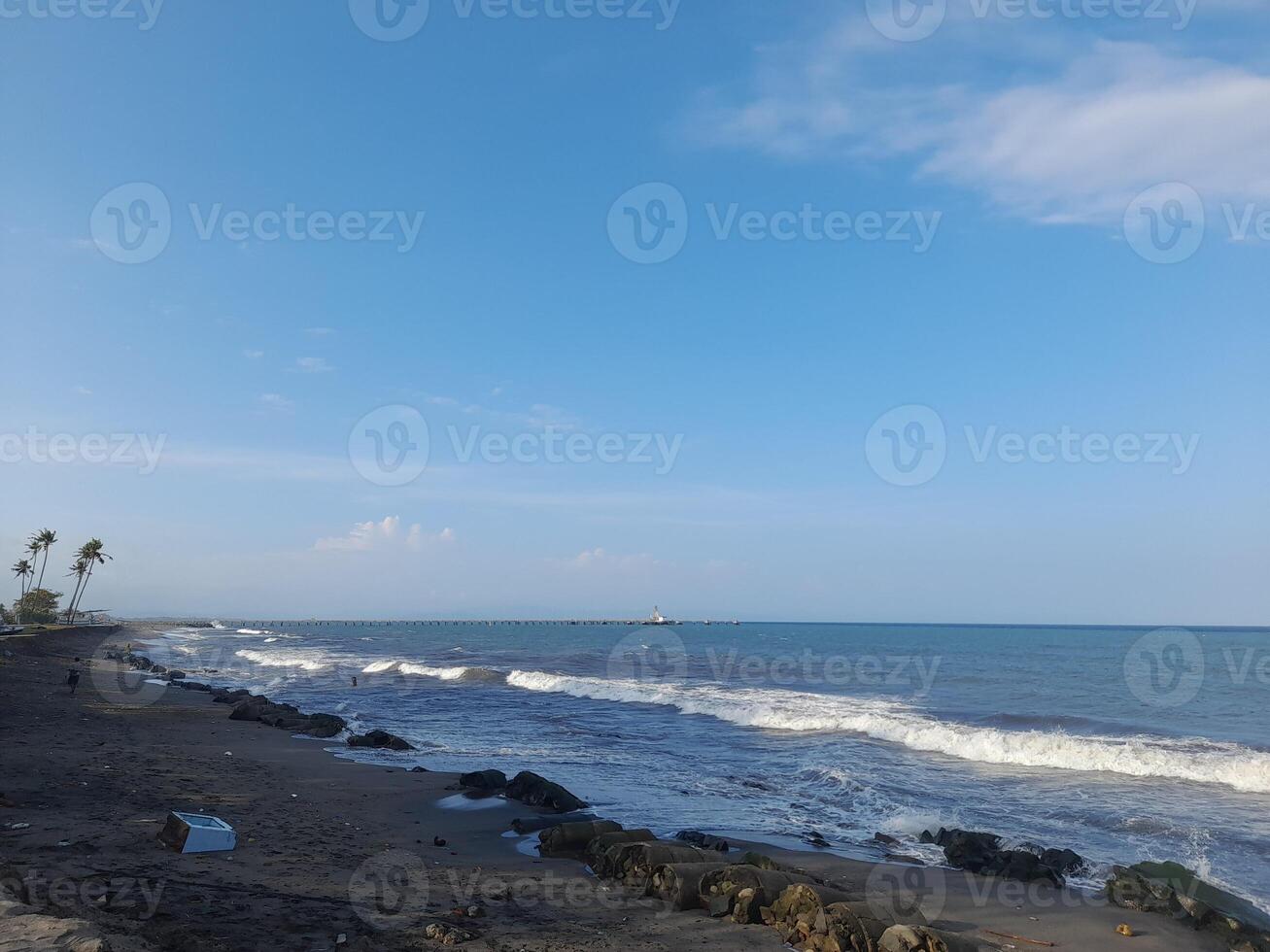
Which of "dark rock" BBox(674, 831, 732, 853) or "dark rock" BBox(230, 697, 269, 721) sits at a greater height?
"dark rock" BBox(674, 831, 732, 853)

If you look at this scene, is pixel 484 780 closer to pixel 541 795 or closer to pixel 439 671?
pixel 541 795

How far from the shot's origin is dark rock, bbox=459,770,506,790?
18.2m

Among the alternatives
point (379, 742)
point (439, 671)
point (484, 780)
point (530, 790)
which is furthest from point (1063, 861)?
point (439, 671)

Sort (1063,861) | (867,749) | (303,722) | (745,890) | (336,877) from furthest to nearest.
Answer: (303,722) → (867,749) → (1063,861) → (336,877) → (745,890)

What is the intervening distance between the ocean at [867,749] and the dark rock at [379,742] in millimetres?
696

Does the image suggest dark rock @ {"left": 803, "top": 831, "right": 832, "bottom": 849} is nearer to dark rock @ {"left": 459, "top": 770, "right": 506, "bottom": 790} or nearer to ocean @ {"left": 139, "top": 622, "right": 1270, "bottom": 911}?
ocean @ {"left": 139, "top": 622, "right": 1270, "bottom": 911}

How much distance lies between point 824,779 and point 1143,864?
9.70 meters

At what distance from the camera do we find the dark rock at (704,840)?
13.9m

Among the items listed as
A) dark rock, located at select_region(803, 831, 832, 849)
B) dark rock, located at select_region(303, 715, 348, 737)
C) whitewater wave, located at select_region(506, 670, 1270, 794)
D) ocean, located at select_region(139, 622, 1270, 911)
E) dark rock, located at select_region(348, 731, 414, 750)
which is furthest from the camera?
dark rock, located at select_region(303, 715, 348, 737)

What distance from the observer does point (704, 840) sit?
1414 cm

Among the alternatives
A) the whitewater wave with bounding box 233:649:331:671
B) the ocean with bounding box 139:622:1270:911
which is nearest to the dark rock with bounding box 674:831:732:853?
the ocean with bounding box 139:622:1270:911

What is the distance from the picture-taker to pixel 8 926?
6816mm

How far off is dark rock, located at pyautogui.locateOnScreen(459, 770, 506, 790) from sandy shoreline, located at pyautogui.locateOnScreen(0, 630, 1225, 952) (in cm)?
61

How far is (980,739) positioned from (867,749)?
436 centimetres
